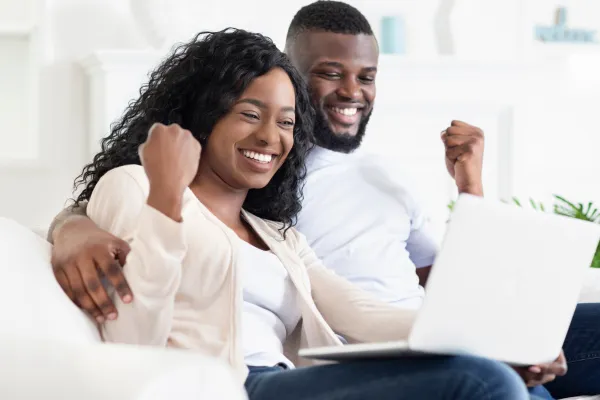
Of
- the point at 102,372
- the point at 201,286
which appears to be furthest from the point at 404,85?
the point at 102,372

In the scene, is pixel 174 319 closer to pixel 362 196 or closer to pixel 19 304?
pixel 19 304

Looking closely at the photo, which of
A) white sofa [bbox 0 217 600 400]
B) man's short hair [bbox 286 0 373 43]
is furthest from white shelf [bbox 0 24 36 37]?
white sofa [bbox 0 217 600 400]

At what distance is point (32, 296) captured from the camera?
4.79 ft

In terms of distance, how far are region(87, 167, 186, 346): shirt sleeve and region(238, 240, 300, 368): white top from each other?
208mm

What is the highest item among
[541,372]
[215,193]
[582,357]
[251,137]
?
[251,137]

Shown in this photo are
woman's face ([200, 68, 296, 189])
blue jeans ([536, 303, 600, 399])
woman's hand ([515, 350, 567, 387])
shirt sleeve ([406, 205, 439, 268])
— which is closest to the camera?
woman's hand ([515, 350, 567, 387])

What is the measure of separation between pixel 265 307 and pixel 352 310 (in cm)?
20

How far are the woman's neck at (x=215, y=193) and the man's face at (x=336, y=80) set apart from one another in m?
0.55

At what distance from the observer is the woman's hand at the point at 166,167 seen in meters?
1.57

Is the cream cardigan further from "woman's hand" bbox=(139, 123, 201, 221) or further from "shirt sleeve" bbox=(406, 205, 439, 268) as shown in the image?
"shirt sleeve" bbox=(406, 205, 439, 268)

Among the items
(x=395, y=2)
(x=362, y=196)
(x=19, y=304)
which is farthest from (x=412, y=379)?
(x=395, y=2)

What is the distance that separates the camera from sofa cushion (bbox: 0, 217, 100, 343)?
4.58 feet

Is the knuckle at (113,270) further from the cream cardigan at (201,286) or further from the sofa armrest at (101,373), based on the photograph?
the sofa armrest at (101,373)

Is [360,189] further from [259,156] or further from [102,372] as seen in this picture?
[102,372]
